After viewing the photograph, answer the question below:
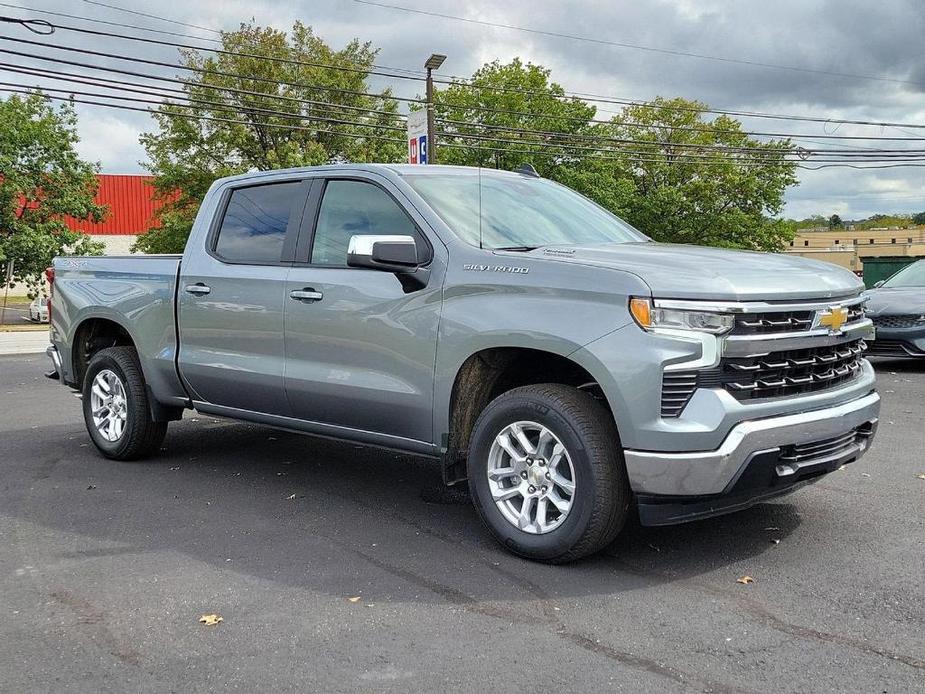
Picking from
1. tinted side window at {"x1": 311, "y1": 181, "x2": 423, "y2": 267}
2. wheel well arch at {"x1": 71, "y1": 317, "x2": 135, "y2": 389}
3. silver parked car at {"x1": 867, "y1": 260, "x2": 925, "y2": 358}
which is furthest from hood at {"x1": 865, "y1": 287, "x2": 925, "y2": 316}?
wheel well arch at {"x1": 71, "y1": 317, "x2": 135, "y2": 389}

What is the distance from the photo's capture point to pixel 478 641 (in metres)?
3.54

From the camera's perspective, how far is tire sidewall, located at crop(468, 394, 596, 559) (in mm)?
4191

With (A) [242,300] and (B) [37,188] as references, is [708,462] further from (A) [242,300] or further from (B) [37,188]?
(B) [37,188]

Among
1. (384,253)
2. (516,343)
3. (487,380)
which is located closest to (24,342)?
(384,253)

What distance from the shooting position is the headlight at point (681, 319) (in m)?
3.99

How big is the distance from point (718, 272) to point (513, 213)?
4.85 ft

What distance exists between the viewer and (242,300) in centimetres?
578

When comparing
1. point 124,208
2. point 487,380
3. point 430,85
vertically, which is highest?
point 430,85

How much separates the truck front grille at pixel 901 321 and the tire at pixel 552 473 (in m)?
8.67

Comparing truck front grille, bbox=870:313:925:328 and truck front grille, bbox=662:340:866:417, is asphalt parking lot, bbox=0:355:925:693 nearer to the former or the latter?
truck front grille, bbox=662:340:866:417

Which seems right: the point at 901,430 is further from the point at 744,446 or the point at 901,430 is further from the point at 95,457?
the point at 95,457

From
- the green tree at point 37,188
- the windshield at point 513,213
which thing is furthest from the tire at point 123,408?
the green tree at point 37,188

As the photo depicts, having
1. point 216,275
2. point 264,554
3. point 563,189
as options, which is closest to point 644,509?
point 264,554

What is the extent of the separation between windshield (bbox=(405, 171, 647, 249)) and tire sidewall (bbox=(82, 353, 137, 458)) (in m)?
2.84
